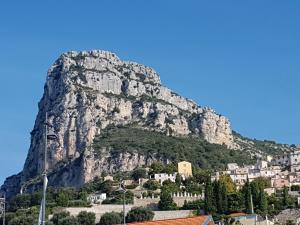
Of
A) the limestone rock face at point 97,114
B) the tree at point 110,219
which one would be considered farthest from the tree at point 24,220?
the limestone rock face at point 97,114

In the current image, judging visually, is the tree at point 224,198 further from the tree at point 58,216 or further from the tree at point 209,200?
the tree at point 58,216

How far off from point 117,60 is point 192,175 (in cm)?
6971

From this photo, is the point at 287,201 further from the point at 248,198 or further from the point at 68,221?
the point at 68,221

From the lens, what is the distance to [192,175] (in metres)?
111

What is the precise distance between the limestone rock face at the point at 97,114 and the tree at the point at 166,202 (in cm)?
4396

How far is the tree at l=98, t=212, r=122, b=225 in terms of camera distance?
76.8 m

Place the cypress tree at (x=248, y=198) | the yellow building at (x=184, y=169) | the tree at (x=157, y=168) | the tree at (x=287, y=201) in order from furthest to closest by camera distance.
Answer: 1. the tree at (x=157, y=168)
2. the yellow building at (x=184, y=169)
3. the tree at (x=287, y=201)
4. the cypress tree at (x=248, y=198)

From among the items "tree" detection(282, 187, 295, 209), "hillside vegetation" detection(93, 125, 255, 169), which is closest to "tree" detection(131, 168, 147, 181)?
"hillside vegetation" detection(93, 125, 255, 169)

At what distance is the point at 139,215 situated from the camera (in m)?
77.9

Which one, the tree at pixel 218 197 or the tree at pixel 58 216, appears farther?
the tree at pixel 218 197

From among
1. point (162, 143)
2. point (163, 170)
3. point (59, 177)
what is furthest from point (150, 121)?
point (163, 170)

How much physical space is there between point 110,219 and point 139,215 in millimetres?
3513

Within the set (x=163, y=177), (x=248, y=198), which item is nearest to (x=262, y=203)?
(x=248, y=198)

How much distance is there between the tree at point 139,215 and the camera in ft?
254
